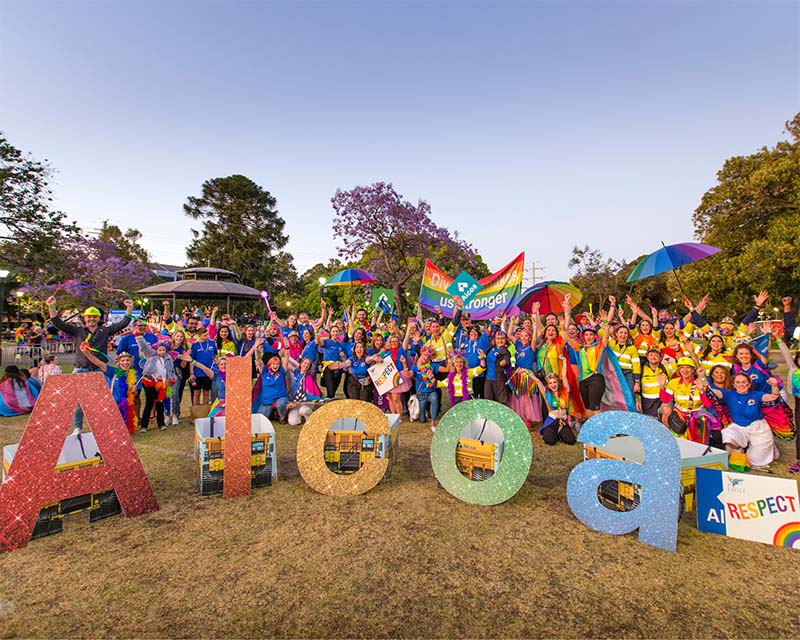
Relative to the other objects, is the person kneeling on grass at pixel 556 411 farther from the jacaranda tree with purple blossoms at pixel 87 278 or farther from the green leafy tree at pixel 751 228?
the jacaranda tree with purple blossoms at pixel 87 278

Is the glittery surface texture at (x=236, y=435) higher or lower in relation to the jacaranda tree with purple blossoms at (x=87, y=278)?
lower

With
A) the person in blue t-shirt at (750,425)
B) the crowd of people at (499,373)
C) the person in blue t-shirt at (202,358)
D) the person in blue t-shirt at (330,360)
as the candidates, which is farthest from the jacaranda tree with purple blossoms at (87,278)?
the person in blue t-shirt at (750,425)

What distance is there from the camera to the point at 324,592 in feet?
8.98

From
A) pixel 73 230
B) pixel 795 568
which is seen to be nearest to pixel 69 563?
pixel 795 568

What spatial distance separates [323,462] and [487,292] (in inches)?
252

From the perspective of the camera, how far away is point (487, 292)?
959 cm

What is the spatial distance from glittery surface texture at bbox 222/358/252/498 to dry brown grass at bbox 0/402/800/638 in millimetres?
170

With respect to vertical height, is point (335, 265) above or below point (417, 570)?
above

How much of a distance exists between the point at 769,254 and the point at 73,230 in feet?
85.9

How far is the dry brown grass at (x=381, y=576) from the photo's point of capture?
2.45m

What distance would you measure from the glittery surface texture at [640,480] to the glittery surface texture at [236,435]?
3.24 metres

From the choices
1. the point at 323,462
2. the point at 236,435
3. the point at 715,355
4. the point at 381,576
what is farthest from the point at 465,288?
the point at 381,576

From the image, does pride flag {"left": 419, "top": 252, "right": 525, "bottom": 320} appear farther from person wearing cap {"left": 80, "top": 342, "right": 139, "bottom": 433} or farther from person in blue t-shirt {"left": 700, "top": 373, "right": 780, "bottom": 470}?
person wearing cap {"left": 80, "top": 342, "right": 139, "bottom": 433}

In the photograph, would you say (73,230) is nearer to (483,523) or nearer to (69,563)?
(69,563)
